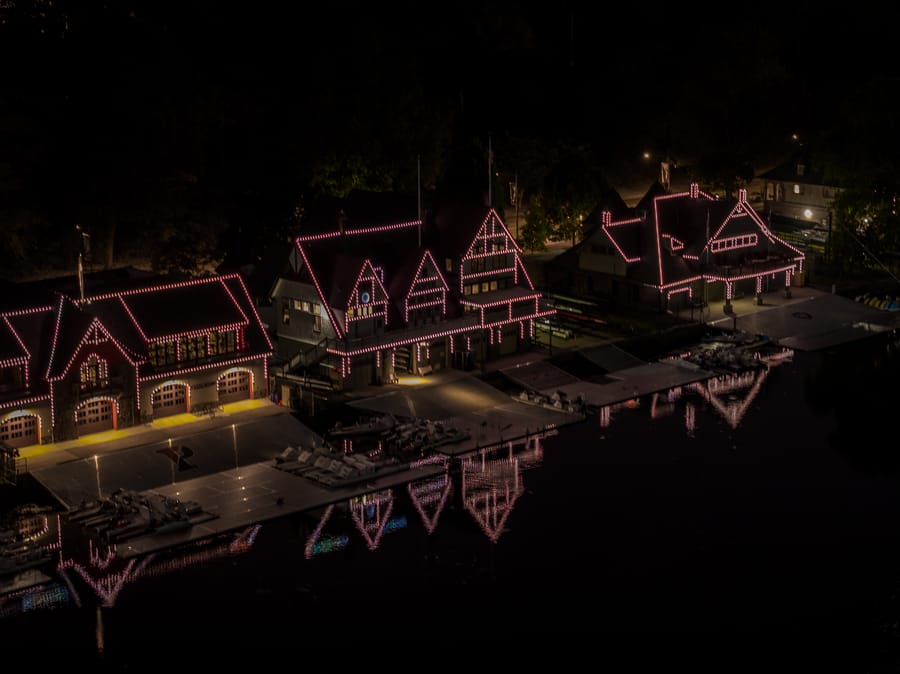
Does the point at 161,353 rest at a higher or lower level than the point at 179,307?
lower

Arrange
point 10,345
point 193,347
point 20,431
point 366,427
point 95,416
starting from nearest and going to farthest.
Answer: point 10,345 < point 20,431 < point 95,416 < point 366,427 < point 193,347

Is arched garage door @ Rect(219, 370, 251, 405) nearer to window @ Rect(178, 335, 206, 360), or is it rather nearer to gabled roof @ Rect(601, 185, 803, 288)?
window @ Rect(178, 335, 206, 360)

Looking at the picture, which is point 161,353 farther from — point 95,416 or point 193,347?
point 95,416

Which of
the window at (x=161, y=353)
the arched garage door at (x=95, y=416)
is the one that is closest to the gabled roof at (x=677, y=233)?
the window at (x=161, y=353)

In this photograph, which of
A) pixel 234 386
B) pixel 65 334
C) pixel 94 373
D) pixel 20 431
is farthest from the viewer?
pixel 234 386

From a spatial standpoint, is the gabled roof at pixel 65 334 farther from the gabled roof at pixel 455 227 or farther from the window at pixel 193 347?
the gabled roof at pixel 455 227

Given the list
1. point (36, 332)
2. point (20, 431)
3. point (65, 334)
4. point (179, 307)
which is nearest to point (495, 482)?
point (179, 307)

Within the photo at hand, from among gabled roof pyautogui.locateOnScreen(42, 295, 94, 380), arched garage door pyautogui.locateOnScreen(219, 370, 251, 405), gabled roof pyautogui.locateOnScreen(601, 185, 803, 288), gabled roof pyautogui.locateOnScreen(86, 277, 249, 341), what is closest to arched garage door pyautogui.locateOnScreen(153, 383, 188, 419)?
arched garage door pyautogui.locateOnScreen(219, 370, 251, 405)
